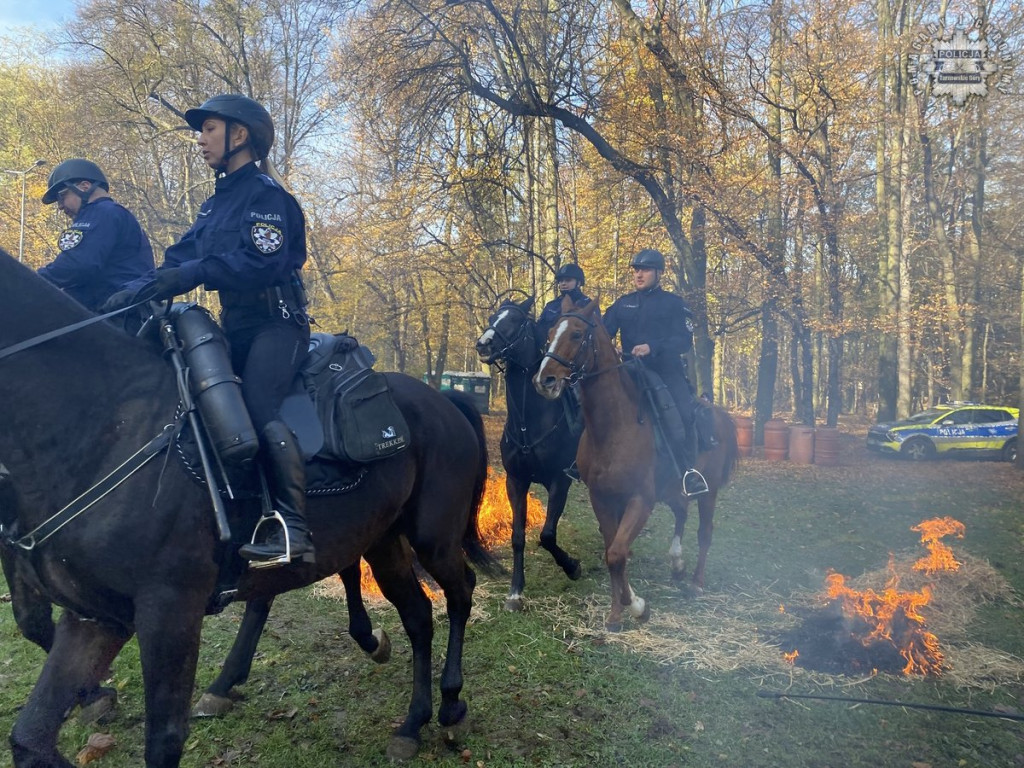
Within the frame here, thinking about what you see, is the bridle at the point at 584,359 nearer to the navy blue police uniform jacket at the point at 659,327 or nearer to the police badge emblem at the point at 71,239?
the navy blue police uniform jacket at the point at 659,327

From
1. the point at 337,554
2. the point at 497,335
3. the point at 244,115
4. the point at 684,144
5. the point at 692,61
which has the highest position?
the point at 692,61

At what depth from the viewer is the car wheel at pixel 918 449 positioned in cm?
1892

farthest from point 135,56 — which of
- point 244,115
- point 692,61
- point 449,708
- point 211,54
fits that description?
point 449,708

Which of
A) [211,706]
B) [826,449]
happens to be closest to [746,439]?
[826,449]

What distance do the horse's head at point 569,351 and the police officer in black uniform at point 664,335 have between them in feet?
2.71

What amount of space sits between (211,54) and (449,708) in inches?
882

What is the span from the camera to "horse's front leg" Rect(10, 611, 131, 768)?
2631mm

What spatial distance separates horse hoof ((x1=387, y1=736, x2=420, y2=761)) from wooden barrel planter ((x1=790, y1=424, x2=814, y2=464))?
51.5 ft

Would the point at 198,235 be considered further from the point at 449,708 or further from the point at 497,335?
the point at 497,335

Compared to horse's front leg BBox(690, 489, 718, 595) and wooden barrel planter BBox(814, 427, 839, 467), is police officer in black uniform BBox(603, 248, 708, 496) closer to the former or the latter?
horse's front leg BBox(690, 489, 718, 595)

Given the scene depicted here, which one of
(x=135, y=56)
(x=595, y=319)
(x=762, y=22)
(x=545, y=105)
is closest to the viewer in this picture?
(x=595, y=319)

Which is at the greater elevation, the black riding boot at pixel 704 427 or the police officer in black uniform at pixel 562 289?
the police officer in black uniform at pixel 562 289

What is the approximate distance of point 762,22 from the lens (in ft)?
55.4

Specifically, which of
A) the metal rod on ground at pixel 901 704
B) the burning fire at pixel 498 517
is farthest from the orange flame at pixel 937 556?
the burning fire at pixel 498 517
